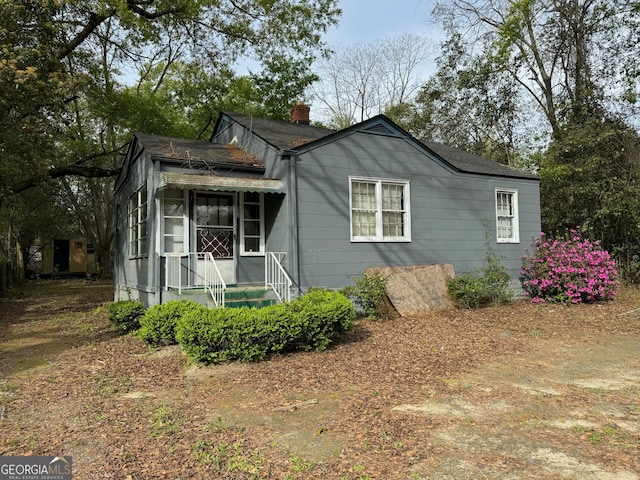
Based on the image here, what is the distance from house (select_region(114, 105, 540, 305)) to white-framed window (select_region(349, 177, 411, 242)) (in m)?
0.03

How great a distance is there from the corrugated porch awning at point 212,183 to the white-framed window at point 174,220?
0.35 meters

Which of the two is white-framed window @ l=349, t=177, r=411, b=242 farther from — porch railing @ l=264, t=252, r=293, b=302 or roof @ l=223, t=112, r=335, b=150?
porch railing @ l=264, t=252, r=293, b=302

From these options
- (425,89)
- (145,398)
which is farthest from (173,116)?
(145,398)

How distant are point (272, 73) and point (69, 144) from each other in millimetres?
9708

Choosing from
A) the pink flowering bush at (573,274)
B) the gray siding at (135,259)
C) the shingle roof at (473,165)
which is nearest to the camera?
the gray siding at (135,259)

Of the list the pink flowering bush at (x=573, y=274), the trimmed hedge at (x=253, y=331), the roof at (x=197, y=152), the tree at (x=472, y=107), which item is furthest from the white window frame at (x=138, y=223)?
the tree at (x=472, y=107)

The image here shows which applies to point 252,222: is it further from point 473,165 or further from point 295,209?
point 473,165

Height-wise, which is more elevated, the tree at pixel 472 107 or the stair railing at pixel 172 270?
the tree at pixel 472 107

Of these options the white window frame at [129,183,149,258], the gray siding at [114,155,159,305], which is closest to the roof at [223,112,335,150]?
the gray siding at [114,155,159,305]

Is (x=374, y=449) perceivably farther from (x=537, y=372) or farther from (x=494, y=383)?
(x=537, y=372)

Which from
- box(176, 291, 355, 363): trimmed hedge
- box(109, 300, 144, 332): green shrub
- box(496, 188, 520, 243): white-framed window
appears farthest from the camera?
box(496, 188, 520, 243): white-framed window

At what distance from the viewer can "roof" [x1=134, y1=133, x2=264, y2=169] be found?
9.32 meters

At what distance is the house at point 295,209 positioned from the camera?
8.91m

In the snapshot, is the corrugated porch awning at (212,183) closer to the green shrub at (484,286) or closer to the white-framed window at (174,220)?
the white-framed window at (174,220)
